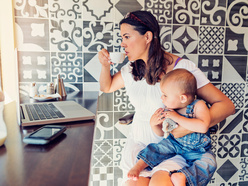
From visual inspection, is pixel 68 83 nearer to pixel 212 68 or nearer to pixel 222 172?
pixel 212 68

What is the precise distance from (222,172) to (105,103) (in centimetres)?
152

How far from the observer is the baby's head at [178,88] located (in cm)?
118

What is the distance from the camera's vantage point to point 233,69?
2252 millimetres

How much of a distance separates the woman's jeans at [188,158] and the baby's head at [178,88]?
24 cm

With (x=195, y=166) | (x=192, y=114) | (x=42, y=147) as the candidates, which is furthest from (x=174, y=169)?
(x=42, y=147)

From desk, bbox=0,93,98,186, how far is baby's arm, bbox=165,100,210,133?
0.50m

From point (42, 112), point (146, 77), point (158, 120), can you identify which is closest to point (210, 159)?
point (158, 120)

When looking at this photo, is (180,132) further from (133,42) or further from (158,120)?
(133,42)

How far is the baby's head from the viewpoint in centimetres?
118

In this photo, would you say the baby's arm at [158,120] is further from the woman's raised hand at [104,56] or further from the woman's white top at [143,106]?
the woman's raised hand at [104,56]

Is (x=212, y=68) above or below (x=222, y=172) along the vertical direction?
above

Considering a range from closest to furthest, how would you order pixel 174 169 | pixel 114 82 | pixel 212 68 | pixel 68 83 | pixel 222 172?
pixel 174 169 → pixel 114 82 → pixel 68 83 → pixel 212 68 → pixel 222 172

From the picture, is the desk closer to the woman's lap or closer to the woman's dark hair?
the woman's lap

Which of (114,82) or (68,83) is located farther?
(68,83)
